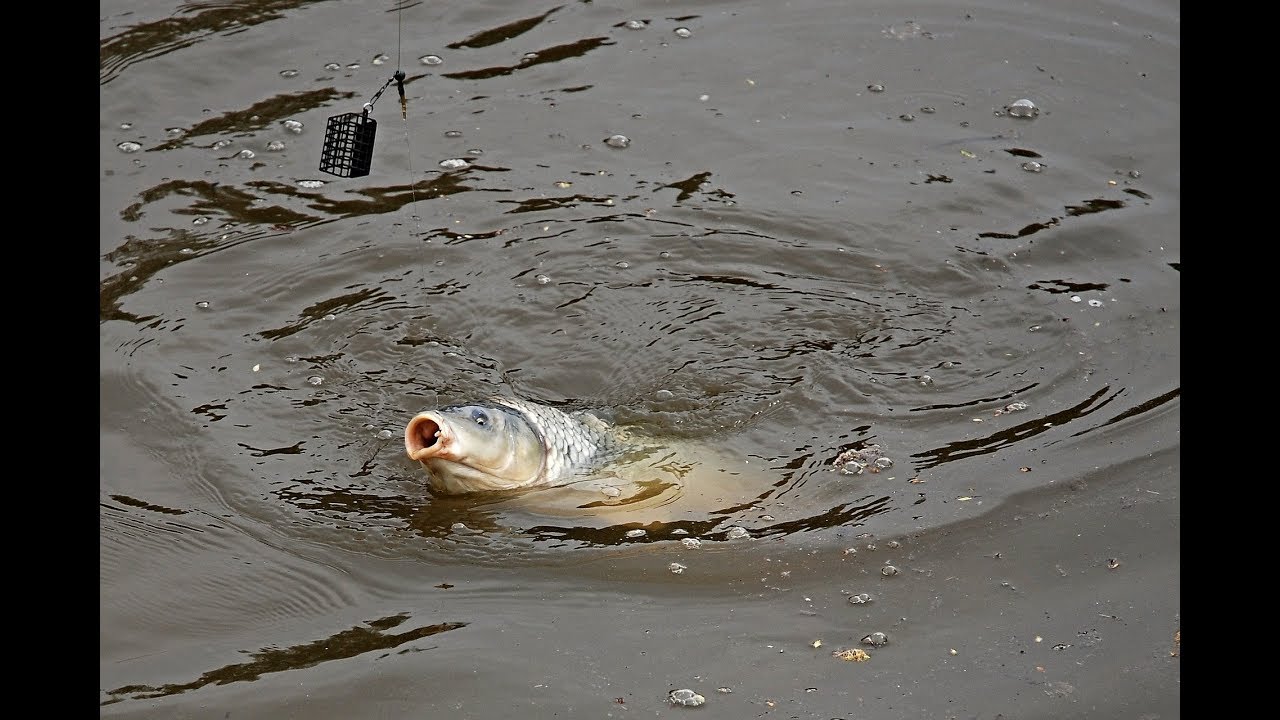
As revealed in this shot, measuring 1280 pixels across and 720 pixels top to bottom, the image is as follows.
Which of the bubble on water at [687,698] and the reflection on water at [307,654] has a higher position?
the bubble on water at [687,698]

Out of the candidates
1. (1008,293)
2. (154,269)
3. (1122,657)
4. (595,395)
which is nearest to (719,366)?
(595,395)

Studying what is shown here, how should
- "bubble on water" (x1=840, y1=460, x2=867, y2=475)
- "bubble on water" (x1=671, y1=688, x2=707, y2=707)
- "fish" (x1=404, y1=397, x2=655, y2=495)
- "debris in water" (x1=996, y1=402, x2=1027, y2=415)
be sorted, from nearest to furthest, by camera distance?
"bubble on water" (x1=671, y1=688, x2=707, y2=707)
"fish" (x1=404, y1=397, x2=655, y2=495)
"bubble on water" (x1=840, y1=460, x2=867, y2=475)
"debris in water" (x1=996, y1=402, x2=1027, y2=415)

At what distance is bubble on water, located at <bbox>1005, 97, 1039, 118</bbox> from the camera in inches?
296

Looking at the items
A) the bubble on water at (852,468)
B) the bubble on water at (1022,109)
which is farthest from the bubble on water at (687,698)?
the bubble on water at (1022,109)

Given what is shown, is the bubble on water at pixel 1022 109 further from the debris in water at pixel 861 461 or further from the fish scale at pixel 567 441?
the fish scale at pixel 567 441

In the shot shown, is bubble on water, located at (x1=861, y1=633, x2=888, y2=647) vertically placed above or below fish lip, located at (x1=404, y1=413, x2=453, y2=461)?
below

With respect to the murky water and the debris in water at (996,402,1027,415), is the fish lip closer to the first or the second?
the murky water

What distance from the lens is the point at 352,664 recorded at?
383cm

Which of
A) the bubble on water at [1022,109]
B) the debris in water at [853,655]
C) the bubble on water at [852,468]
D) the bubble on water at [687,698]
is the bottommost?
the bubble on water at [687,698]

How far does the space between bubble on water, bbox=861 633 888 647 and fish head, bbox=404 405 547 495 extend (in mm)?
1594

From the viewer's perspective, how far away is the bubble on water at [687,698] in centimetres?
364

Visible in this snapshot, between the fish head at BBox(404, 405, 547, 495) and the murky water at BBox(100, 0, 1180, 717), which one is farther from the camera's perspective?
the fish head at BBox(404, 405, 547, 495)

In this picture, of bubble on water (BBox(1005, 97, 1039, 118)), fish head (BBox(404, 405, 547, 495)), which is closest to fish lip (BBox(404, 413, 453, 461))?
fish head (BBox(404, 405, 547, 495))
